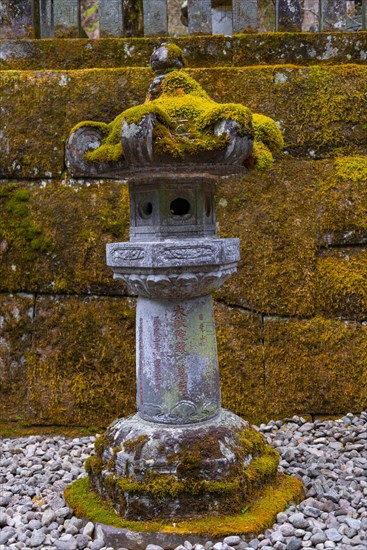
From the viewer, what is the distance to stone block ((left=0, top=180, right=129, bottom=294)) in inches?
193

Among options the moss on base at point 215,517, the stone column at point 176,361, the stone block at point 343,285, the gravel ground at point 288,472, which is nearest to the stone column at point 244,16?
the stone block at point 343,285

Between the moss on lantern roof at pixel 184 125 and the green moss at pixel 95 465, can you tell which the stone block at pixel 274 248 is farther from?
the green moss at pixel 95 465

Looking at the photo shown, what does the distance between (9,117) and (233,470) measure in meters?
3.39

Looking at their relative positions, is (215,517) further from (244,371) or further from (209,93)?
(209,93)

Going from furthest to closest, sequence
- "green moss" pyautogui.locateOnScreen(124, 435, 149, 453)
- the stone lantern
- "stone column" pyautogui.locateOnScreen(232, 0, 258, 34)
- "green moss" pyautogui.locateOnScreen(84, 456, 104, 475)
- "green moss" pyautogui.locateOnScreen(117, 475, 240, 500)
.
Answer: "stone column" pyautogui.locateOnScreen(232, 0, 258, 34) < "green moss" pyautogui.locateOnScreen(84, 456, 104, 475) < "green moss" pyautogui.locateOnScreen(124, 435, 149, 453) < "green moss" pyautogui.locateOnScreen(117, 475, 240, 500) < the stone lantern

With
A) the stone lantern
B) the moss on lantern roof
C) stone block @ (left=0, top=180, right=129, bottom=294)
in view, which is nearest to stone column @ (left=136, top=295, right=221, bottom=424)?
the stone lantern

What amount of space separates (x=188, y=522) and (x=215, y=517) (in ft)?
0.47

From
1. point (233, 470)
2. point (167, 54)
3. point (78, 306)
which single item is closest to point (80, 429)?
point (78, 306)

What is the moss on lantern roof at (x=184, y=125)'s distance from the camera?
285 cm

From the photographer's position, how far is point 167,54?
337cm

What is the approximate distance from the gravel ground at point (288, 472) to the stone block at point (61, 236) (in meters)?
1.28

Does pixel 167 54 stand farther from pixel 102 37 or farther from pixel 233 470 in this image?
pixel 233 470

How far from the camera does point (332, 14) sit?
16.6 feet

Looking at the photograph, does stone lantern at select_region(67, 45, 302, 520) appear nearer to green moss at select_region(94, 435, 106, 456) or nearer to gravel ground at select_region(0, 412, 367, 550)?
green moss at select_region(94, 435, 106, 456)
